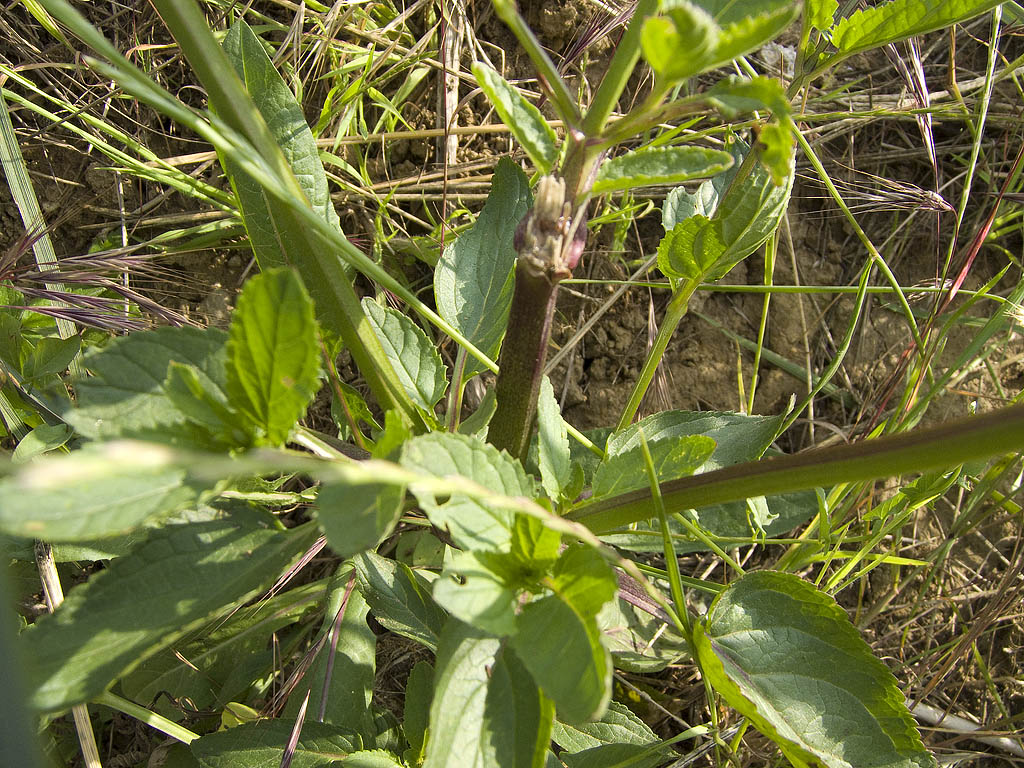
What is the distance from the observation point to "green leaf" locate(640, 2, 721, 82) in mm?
775

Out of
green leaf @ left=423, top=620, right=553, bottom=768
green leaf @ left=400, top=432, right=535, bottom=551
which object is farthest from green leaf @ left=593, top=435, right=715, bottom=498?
green leaf @ left=423, top=620, right=553, bottom=768

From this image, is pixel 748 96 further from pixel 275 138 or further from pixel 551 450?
pixel 275 138

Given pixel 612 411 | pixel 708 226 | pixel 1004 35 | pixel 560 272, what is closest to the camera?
pixel 560 272

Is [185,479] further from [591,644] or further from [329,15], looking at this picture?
[329,15]

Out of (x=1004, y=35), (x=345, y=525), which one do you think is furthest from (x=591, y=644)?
(x=1004, y=35)

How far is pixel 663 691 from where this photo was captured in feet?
6.56

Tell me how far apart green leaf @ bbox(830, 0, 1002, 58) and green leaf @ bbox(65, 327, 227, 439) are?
44.1 inches

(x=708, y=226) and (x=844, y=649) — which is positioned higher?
(x=708, y=226)

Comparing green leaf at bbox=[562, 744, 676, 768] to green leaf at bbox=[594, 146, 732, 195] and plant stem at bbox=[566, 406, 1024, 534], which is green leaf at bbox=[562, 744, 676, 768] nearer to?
plant stem at bbox=[566, 406, 1024, 534]

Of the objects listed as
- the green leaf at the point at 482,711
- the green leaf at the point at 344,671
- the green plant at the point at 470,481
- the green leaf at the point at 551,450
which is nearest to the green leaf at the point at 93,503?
the green plant at the point at 470,481

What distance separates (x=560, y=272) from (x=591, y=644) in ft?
1.78

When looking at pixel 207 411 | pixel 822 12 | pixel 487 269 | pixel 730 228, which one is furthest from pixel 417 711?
pixel 822 12

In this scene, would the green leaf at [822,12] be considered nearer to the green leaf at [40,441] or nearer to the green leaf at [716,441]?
the green leaf at [716,441]

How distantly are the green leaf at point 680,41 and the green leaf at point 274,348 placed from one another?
18.9 inches
